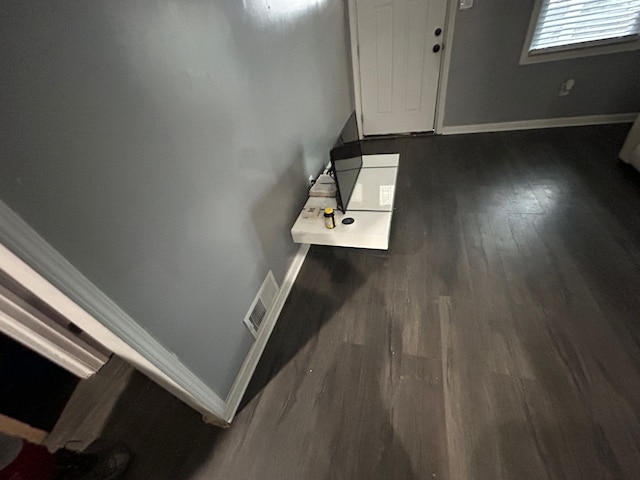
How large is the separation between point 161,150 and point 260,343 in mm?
1043

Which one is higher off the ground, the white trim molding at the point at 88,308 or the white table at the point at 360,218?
the white trim molding at the point at 88,308

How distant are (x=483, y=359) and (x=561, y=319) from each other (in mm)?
475

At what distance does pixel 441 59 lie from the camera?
2.81 metres

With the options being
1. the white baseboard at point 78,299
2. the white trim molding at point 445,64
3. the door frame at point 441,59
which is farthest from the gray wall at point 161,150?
the white trim molding at point 445,64

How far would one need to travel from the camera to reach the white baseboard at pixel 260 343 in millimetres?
1263

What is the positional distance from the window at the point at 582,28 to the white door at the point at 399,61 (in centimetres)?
84

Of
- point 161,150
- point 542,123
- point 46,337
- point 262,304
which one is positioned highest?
point 161,150

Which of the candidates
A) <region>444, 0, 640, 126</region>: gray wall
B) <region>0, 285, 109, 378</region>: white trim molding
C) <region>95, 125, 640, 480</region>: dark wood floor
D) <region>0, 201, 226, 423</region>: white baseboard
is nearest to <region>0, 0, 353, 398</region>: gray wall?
<region>0, 201, 226, 423</region>: white baseboard

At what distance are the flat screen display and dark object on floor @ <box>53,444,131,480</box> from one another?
1572 mm

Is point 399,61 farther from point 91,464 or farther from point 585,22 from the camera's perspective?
point 91,464

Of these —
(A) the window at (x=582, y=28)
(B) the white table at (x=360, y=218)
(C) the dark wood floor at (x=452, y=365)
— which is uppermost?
(A) the window at (x=582, y=28)

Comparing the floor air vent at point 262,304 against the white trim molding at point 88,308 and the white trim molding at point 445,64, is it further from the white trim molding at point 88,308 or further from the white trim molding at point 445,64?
the white trim molding at point 445,64

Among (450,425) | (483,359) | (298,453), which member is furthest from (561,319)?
(298,453)

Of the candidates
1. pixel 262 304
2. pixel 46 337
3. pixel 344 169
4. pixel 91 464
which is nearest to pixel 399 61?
pixel 344 169
